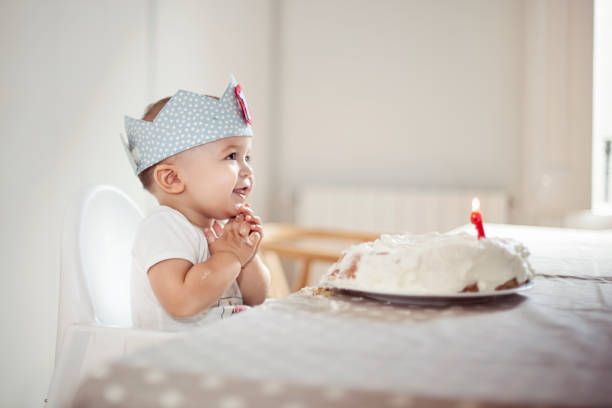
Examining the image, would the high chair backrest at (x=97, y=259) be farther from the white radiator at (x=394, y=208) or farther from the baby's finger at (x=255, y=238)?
the white radiator at (x=394, y=208)

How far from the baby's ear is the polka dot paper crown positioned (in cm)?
2

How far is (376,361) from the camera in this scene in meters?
0.41

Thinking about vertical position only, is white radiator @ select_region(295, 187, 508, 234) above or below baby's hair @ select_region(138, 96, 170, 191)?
below

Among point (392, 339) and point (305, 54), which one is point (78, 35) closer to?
point (392, 339)

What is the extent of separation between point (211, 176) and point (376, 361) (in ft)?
2.25

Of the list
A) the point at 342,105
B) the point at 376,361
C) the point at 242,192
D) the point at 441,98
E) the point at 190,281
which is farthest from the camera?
the point at 342,105

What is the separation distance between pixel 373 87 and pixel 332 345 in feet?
9.12

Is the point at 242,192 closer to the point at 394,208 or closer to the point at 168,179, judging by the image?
the point at 168,179

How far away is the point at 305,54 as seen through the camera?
3.25 meters

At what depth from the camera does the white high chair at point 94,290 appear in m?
0.77

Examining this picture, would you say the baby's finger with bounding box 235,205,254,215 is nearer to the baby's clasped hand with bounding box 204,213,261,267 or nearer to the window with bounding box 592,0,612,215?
the baby's clasped hand with bounding box 204,213,261,267

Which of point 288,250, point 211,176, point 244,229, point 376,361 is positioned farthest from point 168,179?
point 288,250

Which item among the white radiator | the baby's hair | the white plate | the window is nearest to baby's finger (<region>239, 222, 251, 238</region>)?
the baby's hair

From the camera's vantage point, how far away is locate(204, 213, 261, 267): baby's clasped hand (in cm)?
95
